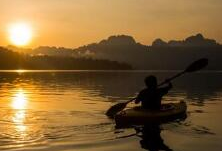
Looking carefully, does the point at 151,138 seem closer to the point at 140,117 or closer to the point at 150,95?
the point at 140,117

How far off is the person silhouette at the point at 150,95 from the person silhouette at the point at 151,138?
1.32 metres

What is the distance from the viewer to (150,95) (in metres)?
20.3

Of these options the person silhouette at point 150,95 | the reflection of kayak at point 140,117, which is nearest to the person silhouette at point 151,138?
the reflection of kayak at point 140,117

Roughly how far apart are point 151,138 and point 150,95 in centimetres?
400

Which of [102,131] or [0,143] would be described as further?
[102,131]

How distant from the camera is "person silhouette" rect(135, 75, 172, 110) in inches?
795

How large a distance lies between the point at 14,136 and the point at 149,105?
697 centimetres

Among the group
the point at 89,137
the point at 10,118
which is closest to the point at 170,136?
the point at 89,137

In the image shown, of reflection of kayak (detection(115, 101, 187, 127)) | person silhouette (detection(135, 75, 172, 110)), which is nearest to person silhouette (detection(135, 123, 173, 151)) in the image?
reflection of kayak (detection(115, 101, 187, 127))

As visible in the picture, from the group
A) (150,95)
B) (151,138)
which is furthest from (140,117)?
(151,138)

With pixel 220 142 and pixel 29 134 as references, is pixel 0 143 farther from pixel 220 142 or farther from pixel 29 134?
pixel 220 142

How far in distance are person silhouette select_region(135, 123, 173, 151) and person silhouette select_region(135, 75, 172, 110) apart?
1.32 metres

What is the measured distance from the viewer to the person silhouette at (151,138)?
1485 centimetres

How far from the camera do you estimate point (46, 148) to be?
14078 mm
